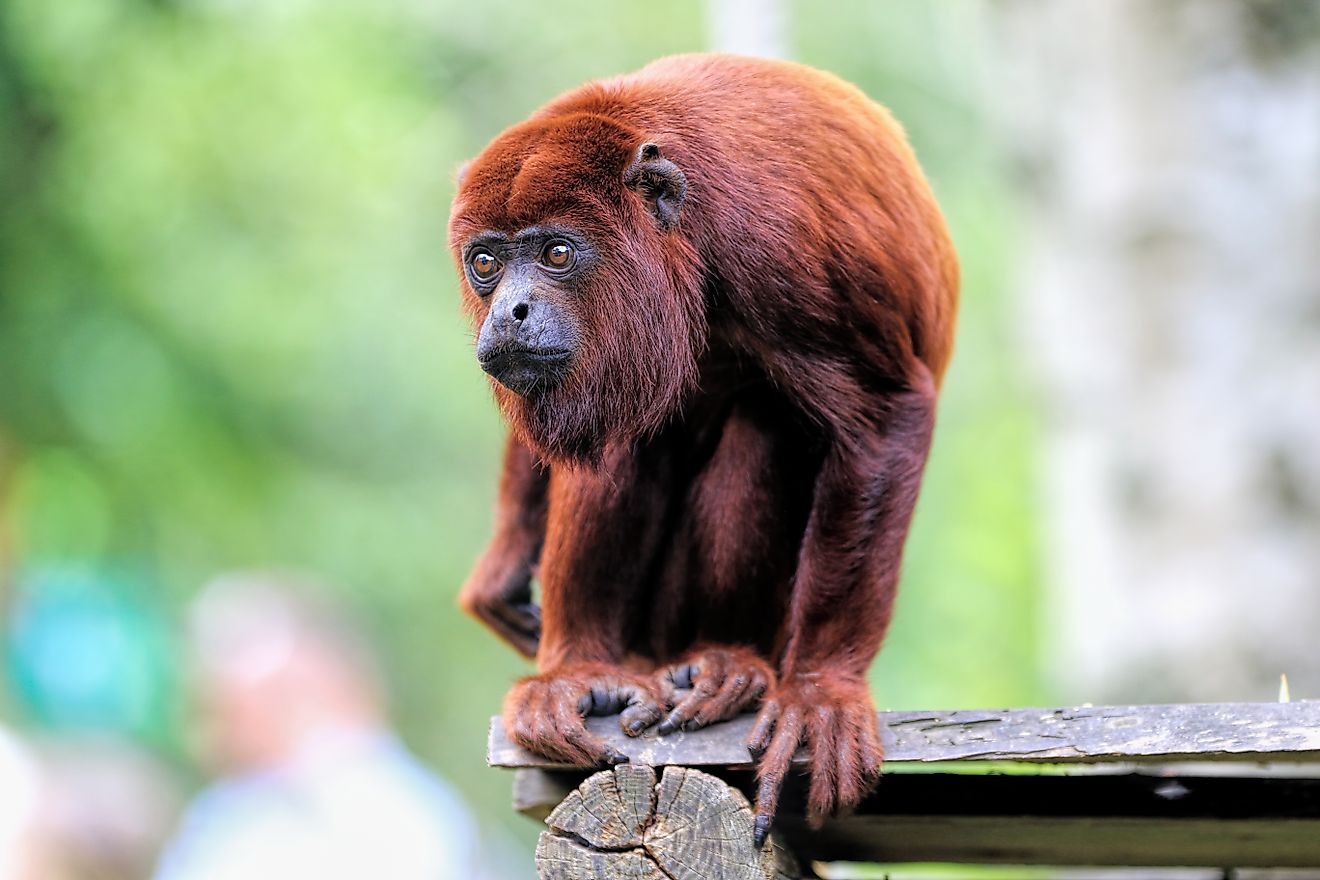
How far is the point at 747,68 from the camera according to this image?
398cm

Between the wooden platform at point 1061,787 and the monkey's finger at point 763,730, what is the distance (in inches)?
1.5

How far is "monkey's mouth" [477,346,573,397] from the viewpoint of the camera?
3.65 meters

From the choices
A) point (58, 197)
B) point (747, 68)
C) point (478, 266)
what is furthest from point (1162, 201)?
point (58, 197)

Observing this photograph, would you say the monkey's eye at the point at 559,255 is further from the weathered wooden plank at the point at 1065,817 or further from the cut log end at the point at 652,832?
the weathered wooden plank at the point at 1065,817

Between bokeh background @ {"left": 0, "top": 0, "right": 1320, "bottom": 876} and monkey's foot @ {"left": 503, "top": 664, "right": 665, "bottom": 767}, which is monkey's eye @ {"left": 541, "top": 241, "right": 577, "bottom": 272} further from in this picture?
bokeh background @ {"left": 0, "top": 0, "right": 1320, "bottom": 876}

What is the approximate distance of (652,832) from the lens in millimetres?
3348

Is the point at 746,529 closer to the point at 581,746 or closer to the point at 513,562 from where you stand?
the point at 581,746

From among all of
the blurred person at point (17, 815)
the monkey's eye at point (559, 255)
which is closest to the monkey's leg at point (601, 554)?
the monkey's eye at point (559, 255)

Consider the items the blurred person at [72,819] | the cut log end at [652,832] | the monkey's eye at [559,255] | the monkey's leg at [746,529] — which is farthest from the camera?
the blurred person at [72,819]

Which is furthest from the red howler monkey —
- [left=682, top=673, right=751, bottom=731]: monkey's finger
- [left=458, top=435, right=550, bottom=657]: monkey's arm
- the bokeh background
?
the bokeh background

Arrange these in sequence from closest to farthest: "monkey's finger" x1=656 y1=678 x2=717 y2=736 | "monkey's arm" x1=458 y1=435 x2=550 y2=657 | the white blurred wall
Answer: "monkey's finger" x1=656 y1=678 x2=717 y2=736
"monkey's arm" x1=458 y1=435 x2=550 y2=657
the white blurred wall

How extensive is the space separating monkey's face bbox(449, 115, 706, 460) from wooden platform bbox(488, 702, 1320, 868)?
0.86m

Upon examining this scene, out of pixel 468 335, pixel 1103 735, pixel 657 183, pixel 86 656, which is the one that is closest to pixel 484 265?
pixel 657 183

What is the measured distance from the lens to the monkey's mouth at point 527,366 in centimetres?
365
